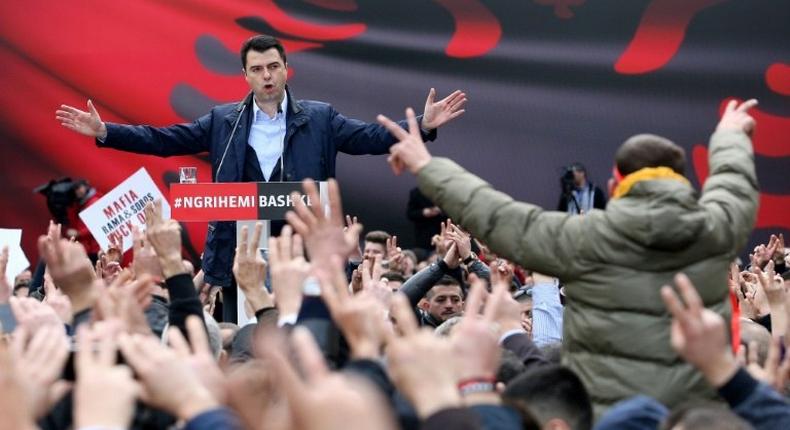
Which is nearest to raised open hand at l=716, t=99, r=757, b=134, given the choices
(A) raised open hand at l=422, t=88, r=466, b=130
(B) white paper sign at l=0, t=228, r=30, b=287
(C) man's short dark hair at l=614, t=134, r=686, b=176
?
(C) man's short dark hair at l=614, t=134, r=686, b=176

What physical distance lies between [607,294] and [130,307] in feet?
4.08

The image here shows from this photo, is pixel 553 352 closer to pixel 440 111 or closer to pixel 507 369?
pixel 507 369

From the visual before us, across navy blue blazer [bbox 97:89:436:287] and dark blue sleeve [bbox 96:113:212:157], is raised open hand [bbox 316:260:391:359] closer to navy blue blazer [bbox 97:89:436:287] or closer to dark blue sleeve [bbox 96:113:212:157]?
navy blue blazer [bbox 97:89:436:287]

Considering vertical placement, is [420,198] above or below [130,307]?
below

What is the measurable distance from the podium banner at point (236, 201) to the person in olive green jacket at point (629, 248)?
1.90 metres

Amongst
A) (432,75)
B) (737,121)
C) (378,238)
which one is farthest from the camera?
(432,75)

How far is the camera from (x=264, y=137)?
6.21 meters

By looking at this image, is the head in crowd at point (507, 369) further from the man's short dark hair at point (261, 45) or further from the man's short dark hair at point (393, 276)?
the man's short dark hair at point (393, 276)

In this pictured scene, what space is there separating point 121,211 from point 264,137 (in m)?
1.27

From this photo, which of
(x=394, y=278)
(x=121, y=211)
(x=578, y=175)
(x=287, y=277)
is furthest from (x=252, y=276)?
(x=578, y=175)

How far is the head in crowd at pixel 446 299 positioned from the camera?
669 cm

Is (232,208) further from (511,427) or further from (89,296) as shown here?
(511,427)

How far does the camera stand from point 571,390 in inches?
129

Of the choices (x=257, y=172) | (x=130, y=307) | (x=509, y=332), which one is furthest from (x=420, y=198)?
(x=130, y=307)
